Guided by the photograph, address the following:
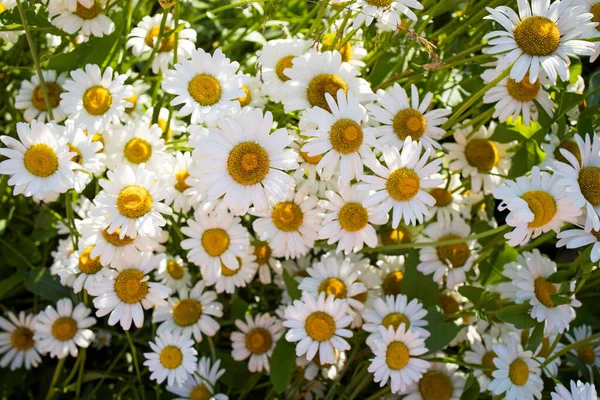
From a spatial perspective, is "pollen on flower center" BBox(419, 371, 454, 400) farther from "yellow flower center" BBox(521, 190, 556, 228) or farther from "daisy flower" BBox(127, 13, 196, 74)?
"daisy flower" BBox(127, 13, 196, 74)

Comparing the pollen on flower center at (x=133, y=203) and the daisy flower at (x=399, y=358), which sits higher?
the pollen on flower center at (x=133, y=203)

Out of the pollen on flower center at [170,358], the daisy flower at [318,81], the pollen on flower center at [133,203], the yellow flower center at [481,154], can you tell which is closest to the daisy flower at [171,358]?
the pollen on flower center at [170,358]

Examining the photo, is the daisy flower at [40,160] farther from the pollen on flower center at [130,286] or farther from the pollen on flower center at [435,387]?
the pollen on flower center at [435,387]

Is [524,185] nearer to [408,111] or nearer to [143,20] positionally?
[408,111]

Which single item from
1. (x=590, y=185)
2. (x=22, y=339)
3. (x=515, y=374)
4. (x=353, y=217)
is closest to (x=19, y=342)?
(x=22, y=339)

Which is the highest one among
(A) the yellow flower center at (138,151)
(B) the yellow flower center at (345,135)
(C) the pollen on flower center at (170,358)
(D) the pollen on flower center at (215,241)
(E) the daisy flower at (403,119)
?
(E) the daisy flower at (403,119)

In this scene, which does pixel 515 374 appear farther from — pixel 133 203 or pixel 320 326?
pixel 133 203

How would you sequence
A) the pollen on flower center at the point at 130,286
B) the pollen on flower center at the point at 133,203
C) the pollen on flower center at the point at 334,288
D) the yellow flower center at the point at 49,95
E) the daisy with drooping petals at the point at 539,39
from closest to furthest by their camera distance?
the daisy with drooping petals at the point at 539,39 → the pollen on flower center at the point at 133,203 → the pollen on flower center at the point at 130,286 → the pollen on flower center at the point at 334,288 → the yellow flower center at the point at 49,95

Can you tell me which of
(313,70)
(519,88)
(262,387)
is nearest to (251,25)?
(313,70)
